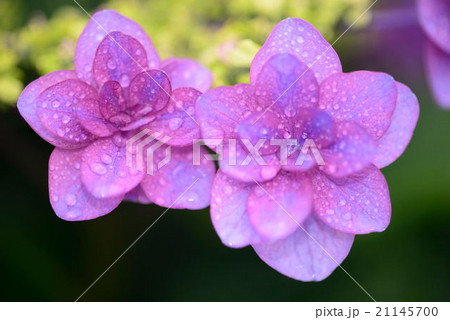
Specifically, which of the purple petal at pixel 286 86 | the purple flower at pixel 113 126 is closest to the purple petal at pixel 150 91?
the purple flower at pixel 113 126

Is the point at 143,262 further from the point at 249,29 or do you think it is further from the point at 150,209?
the point at 249,29

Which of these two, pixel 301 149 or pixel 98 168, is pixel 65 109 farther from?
A: pixel 301 149

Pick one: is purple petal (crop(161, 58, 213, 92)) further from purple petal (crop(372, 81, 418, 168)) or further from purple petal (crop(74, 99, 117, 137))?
purple petal (crop(372, 81, 418, 168))

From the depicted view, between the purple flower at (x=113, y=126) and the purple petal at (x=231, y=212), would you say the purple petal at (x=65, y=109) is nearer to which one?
the purple flower at (x=113, y=126)

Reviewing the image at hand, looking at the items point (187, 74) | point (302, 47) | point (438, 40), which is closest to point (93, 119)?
point (187, 74)

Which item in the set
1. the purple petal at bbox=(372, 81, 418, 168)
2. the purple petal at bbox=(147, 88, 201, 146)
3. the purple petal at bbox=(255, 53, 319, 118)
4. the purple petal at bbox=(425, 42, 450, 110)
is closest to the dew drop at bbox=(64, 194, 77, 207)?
the purple petal at bbox=(147, 88, 201, 146)
